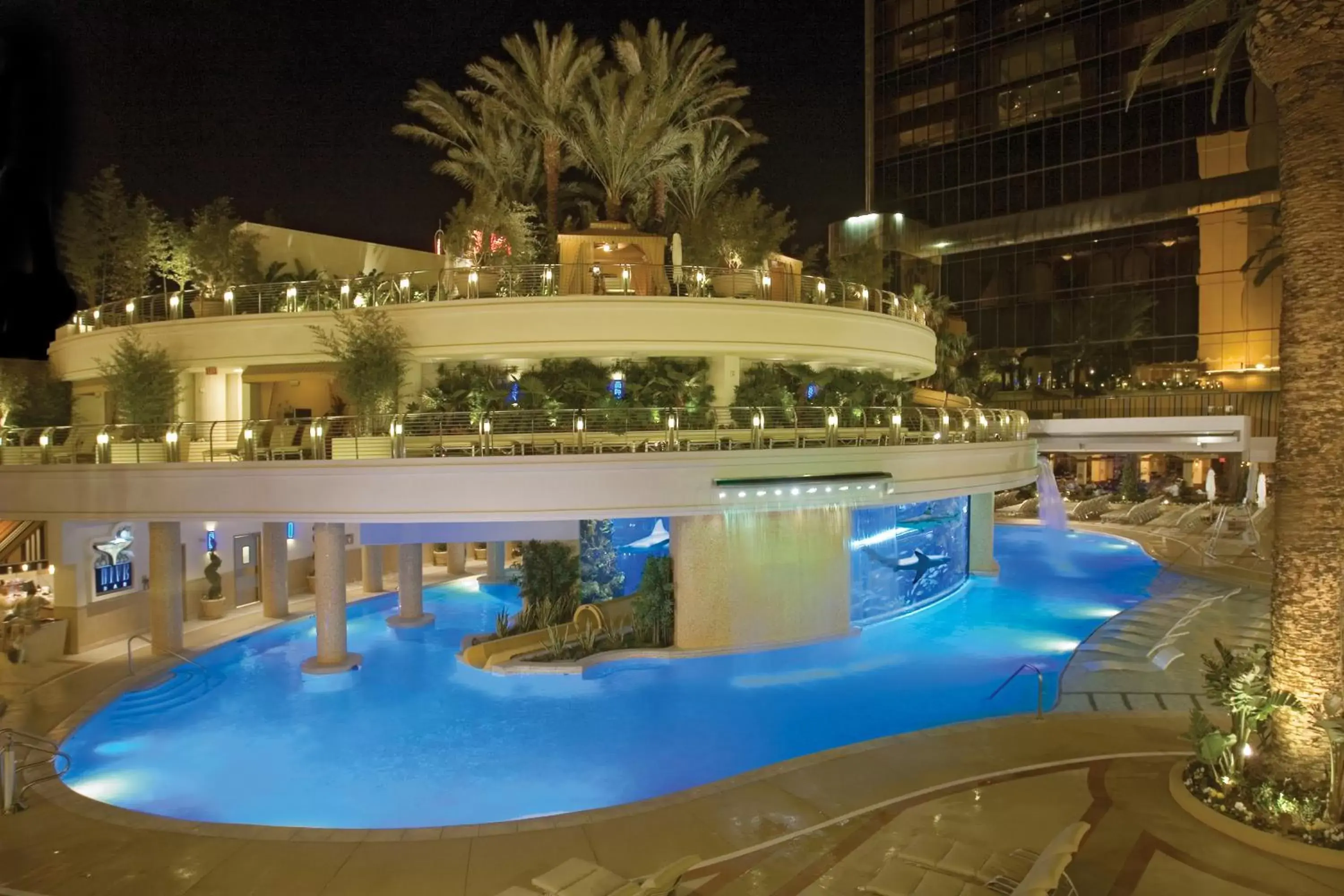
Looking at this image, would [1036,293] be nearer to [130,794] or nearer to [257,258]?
[257,258]

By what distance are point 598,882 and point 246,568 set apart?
20.2 m

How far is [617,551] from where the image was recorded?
23750 millimetres

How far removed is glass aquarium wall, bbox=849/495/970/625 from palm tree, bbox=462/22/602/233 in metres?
14.2

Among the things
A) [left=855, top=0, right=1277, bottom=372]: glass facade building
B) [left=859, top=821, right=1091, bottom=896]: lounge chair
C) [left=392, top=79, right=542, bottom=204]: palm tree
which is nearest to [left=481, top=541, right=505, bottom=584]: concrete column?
[left=392, top=79, right=542, bottom=204]: palm tree

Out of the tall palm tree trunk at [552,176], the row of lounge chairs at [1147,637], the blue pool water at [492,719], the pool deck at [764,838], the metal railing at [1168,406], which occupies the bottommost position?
the blue pool water at [492,719]

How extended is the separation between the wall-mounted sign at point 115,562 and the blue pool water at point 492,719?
9.64 feet

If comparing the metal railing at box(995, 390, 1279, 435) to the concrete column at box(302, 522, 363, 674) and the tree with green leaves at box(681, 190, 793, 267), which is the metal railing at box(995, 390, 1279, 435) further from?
the concrete column at box(302, 522, 363, 674)

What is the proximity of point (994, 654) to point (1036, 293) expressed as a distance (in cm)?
4274

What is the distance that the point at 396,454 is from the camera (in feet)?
57.0

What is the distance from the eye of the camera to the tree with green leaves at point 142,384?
2058 cm

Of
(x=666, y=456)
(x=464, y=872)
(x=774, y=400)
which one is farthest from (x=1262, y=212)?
(x=464, y=872)

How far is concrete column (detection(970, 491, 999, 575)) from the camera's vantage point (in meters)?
26.9

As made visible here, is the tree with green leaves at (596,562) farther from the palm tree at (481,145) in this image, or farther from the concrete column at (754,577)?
the palm tree at (481,145)

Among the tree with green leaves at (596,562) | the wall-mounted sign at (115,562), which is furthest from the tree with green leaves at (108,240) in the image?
the tree with green leaves at (596,562)
